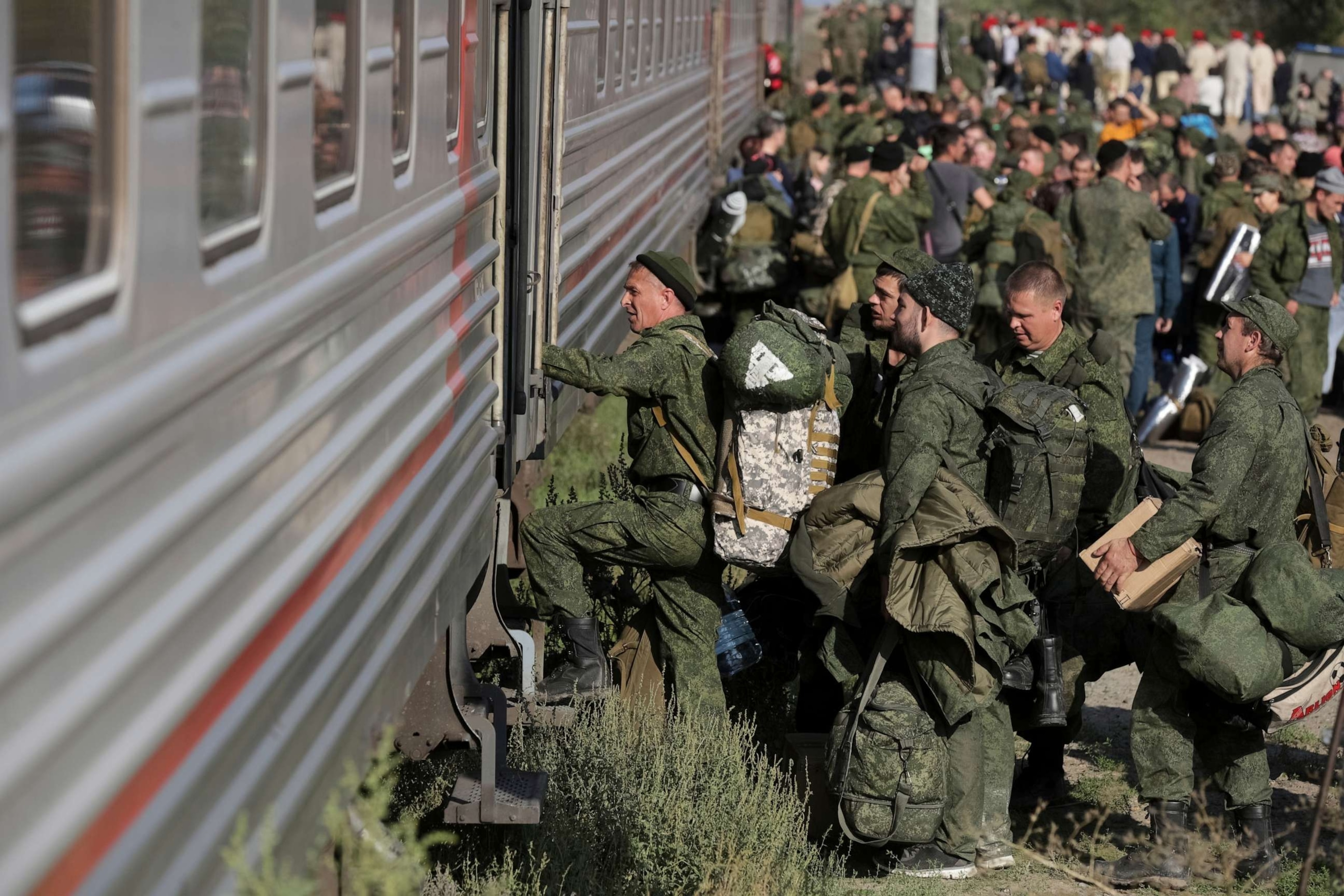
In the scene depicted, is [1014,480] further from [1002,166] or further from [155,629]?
[1002,166]

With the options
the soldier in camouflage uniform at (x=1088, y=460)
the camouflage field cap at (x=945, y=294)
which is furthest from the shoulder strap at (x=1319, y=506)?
the camouflage field cap at (x=945, y=294)

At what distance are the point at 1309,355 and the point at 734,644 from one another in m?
6.08

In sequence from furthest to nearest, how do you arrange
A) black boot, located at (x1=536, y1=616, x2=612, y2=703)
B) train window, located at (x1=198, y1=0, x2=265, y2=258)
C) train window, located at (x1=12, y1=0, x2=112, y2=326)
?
1. black boot, located at (x1=536, y1=616, x2=612, y2=703)
2. train window, located at (x1=198, y1=0, x2=265, y2=258)
3. train window, located at (x1=12, y1=0, x2=112, y2=326)

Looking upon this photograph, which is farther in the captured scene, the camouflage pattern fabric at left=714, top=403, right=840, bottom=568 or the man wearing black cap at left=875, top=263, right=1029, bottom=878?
the camouflage pattern fabric at left=714, top=403, right=840, bottom=568

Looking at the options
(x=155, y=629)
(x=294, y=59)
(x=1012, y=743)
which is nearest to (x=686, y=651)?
(x=1012, y=743)

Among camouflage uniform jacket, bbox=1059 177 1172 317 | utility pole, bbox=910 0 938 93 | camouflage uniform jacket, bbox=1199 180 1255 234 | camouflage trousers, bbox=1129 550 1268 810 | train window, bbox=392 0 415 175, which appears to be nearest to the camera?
train window, bbox=392 0 415 175

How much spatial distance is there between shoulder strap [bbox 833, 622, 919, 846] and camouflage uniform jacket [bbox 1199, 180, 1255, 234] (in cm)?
720

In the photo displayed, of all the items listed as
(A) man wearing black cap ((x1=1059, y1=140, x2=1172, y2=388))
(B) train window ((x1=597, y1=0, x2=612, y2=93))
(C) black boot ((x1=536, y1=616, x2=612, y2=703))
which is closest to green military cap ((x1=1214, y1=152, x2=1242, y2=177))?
(A) man wearing black cap ((x1=1059, y1=140, x2=1172, y2=388))

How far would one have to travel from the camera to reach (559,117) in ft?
17.6

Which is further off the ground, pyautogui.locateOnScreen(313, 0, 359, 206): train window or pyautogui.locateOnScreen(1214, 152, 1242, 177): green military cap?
pyautogui.locateOnScreen(313, 0, 359, 206): train window

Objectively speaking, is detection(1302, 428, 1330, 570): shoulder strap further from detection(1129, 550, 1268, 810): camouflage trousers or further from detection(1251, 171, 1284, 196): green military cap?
detection(1251, 171, 1284, 196): green military cap

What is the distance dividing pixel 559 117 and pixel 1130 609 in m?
2.24

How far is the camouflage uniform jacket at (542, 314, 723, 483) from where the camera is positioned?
5141 mm

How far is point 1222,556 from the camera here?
16.4ft
